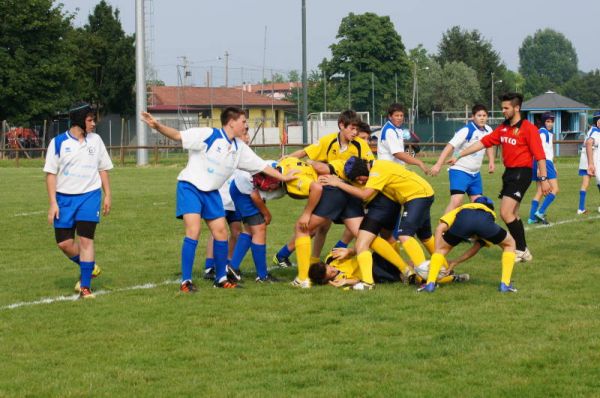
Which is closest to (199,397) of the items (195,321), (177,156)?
(195,321)

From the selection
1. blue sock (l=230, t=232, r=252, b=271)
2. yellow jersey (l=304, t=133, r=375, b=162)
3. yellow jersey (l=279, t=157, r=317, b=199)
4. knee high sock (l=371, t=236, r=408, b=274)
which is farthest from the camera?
yellow jersey (l=304, t=133, r=375, b=162)

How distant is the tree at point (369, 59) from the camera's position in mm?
88375

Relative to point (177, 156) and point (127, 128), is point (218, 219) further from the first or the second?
point (127, 128)

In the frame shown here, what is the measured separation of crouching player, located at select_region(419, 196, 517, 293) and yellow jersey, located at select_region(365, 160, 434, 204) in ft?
1.92

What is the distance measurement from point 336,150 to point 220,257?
2.05 metres

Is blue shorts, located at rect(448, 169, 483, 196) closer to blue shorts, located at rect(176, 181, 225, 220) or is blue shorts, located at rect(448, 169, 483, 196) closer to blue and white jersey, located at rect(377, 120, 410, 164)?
blue and white jersey, located at rect(377, 120, 410, 164)

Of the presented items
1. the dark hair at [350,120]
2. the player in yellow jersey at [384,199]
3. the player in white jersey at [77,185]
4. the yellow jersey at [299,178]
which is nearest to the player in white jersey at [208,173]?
the yellow jersey at [299,178]

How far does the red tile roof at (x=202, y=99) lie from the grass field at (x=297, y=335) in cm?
5281

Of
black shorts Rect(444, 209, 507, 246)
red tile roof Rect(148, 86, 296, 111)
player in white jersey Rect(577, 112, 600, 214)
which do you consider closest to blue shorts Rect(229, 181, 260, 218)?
black shorts Rect(444, 209, 507, 246)

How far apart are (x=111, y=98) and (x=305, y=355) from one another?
194 ft

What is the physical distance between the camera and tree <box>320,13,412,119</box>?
88.4 m

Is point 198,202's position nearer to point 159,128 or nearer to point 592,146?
point 159,128

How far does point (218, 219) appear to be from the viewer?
32.6 feet

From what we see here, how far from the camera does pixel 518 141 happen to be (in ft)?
37.3
